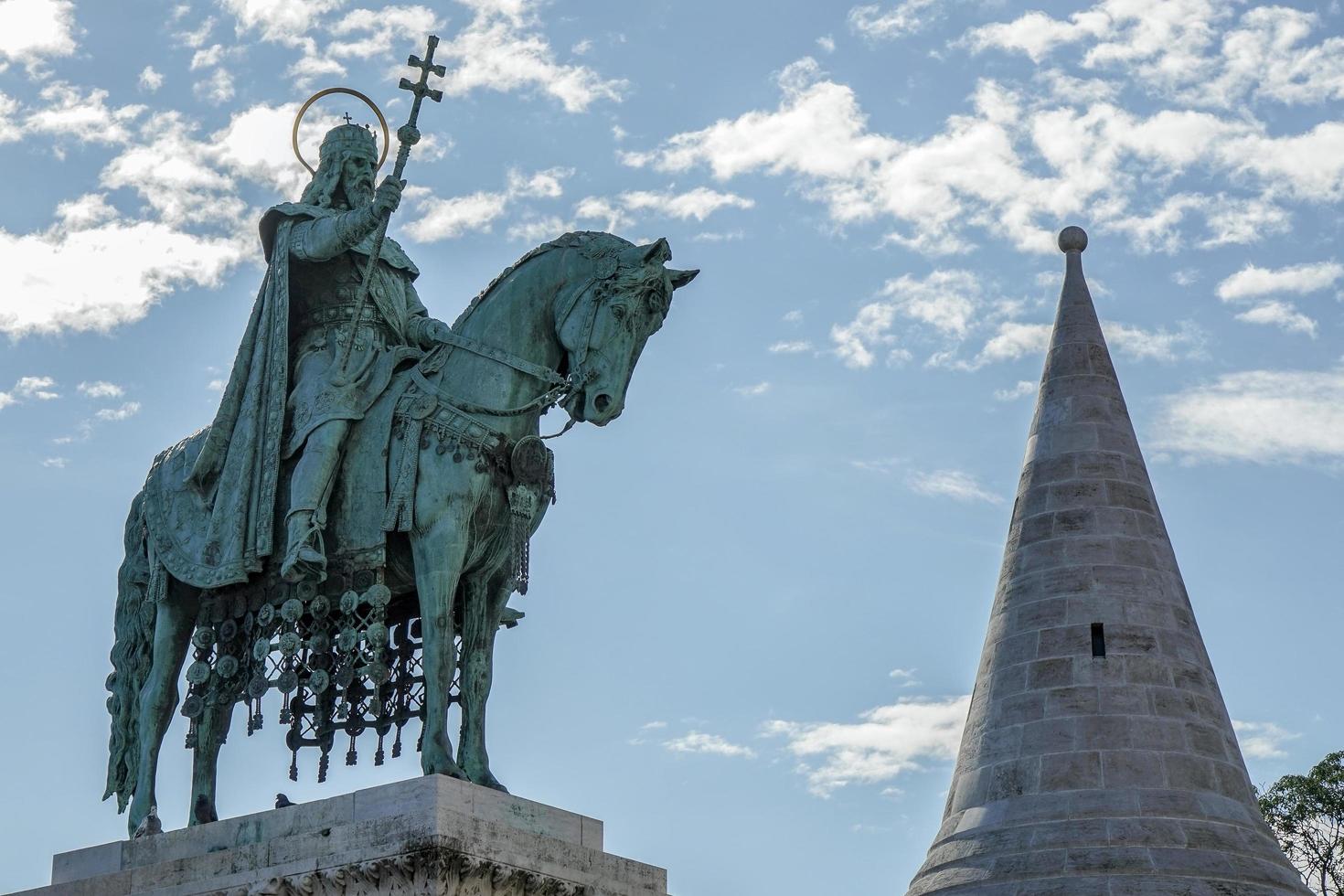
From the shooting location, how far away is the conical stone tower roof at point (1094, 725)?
961 inches

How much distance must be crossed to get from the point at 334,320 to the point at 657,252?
2.55m

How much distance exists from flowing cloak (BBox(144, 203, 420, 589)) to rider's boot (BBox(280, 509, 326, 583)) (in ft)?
1.24

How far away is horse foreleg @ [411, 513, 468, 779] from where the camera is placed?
Answer: 52.0ft

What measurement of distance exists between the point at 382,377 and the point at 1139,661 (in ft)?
37.3

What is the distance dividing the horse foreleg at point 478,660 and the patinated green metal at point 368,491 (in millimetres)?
15

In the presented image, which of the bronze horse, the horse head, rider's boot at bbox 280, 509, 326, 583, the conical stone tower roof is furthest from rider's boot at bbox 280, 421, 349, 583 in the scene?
the conical stone tower roof

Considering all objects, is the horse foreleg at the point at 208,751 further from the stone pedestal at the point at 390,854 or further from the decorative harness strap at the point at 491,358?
the decorative harness strap at the point at 491,358

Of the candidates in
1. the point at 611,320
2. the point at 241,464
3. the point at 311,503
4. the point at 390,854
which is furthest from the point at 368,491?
the point at 390,854

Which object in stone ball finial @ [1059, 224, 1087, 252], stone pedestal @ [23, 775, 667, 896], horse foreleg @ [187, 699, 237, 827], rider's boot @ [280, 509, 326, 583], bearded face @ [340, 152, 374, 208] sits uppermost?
stone ball finial @ [1059, 224, 1087, 252]

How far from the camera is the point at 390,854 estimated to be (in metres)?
14.8

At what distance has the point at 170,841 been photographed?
16156mm

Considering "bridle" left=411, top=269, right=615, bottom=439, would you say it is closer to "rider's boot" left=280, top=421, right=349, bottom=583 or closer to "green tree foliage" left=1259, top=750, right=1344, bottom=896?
"rider's boot" left=280, top=421, right=349, bottom=583

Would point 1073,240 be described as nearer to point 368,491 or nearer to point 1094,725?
point 1094,725

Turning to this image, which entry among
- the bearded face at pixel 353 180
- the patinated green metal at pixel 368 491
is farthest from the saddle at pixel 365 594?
the bearded face at pixel 353 180
